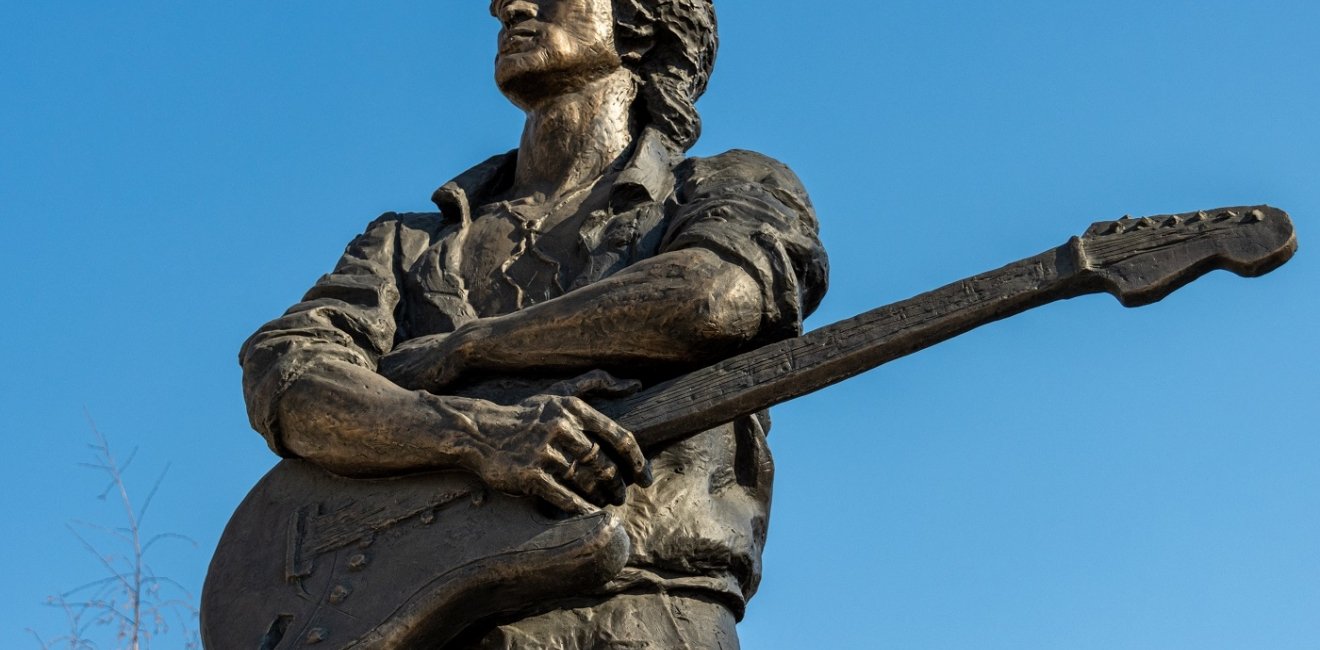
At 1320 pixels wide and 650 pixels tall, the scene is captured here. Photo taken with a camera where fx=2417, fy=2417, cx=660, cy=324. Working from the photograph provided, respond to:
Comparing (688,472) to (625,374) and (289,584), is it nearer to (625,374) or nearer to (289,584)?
(625,374)

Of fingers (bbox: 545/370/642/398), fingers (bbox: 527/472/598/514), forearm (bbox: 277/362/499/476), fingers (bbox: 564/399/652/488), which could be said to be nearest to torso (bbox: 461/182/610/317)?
fingers (bbox: 545/370/642/398)

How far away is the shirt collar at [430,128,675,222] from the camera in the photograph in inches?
249

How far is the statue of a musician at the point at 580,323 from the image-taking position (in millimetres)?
5656

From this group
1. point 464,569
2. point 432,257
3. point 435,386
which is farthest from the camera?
point 432,257

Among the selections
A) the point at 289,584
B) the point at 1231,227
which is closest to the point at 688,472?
the point at 289,584

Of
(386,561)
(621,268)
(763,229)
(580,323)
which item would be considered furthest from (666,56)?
(386,561)

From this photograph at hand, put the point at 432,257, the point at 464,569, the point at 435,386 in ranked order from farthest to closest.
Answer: the point at 432,257 → the point at 435,386 → the point at 464,569

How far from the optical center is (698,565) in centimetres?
577

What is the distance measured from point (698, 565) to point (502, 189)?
148 centimetres

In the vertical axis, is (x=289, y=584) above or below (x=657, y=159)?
below

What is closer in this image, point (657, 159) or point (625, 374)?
point (625, 374)

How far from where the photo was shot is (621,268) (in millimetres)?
6109

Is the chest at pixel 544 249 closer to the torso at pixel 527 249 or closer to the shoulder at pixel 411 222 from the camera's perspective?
the torso at pixel 527 249

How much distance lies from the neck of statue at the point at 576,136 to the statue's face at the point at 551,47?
4 centimetres
